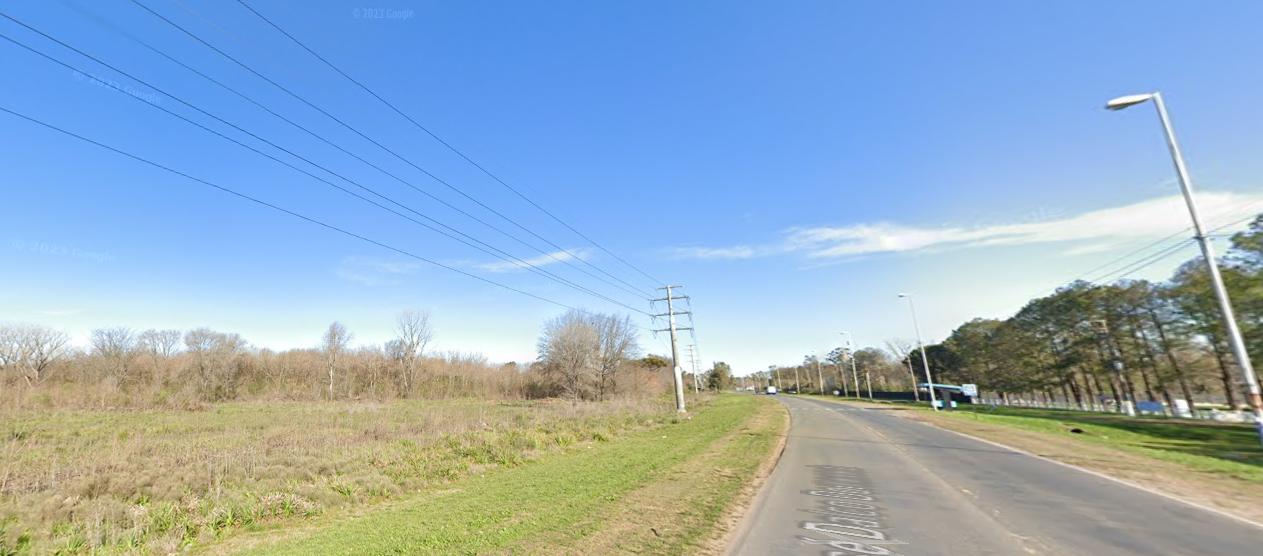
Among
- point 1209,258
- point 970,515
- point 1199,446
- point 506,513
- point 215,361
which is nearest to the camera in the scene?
point 970,515

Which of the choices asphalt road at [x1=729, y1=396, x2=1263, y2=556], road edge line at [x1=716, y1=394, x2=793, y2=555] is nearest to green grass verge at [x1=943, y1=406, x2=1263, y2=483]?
asphalt road at [x1=729, y1=396, x2=1263, y2=556]

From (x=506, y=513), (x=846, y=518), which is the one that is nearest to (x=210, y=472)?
(x=506, y=513)

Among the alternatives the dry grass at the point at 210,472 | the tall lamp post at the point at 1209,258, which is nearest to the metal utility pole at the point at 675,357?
the dry grass at the point at 210,472

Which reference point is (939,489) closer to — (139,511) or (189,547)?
(189,547)

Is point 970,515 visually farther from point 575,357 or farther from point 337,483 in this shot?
point 575,357

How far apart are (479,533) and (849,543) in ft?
18.5

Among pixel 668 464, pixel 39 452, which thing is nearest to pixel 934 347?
pixel 668 464

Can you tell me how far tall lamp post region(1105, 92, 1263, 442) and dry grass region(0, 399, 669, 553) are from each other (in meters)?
20.0

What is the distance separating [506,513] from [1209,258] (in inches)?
729

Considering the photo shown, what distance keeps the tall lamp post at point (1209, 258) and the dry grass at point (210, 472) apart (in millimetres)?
20006

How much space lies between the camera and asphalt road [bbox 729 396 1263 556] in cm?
602

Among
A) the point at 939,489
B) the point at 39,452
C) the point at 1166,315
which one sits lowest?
the point at 939,489

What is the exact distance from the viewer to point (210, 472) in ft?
45.5

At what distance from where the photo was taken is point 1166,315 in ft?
135
